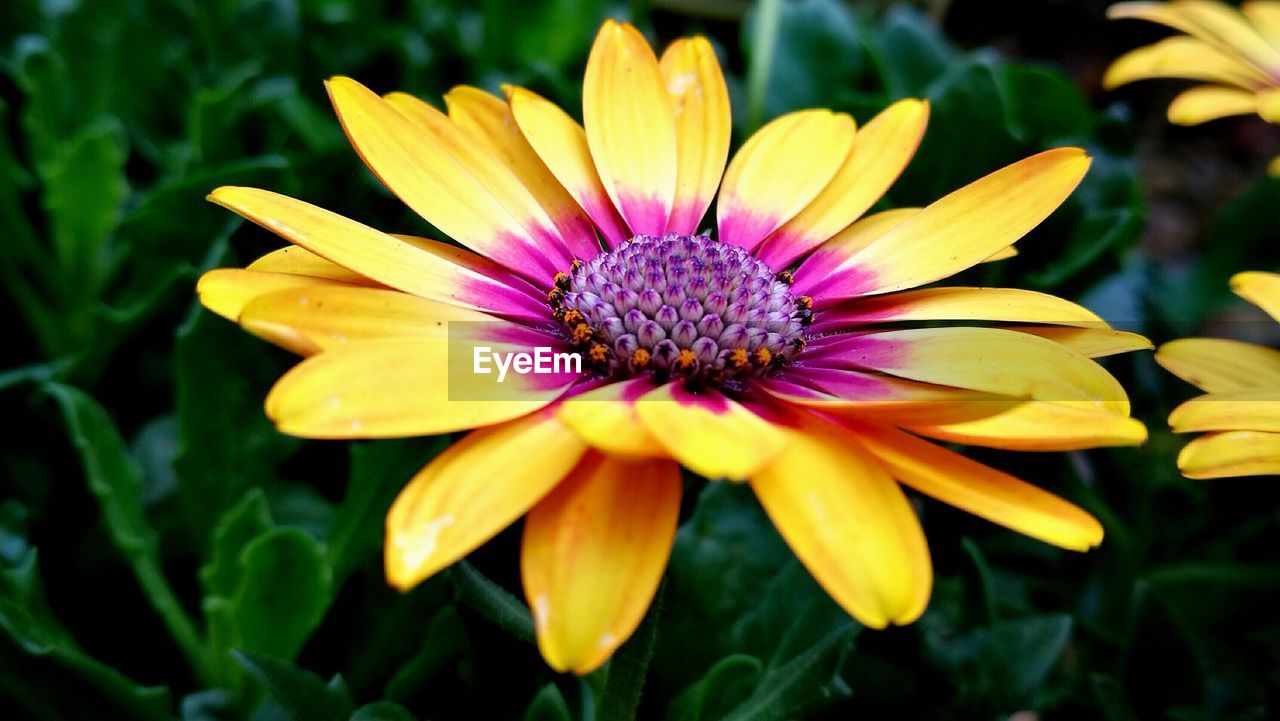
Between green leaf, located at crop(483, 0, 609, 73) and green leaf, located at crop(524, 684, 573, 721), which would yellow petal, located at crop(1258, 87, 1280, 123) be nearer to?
green leaf, located at crop(524, 684, 573, 721)

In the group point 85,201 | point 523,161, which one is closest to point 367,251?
point 523,161

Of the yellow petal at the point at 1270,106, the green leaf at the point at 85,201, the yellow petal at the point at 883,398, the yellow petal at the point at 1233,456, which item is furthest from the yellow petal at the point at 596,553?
the green leaf at the point at 85,201

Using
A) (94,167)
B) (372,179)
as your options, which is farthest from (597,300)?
(94,167)

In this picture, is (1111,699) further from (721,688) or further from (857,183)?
(857,183)

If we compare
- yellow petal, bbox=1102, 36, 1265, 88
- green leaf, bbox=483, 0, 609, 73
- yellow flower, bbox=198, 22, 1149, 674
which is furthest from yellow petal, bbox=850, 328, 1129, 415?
green leaf, bbox=483, 0, 609, 73

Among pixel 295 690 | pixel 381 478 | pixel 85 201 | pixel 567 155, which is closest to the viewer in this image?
pixel 295 690

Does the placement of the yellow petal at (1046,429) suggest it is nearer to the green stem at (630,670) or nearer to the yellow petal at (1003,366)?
the yellow petal at (1003,366)
